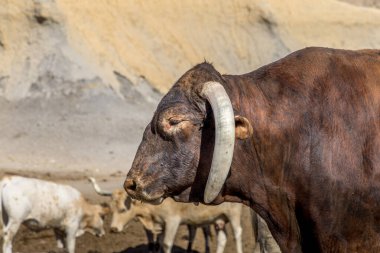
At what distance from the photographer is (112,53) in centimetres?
2841

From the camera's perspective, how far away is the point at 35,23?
27.5 metres

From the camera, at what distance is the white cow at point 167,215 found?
666 inches

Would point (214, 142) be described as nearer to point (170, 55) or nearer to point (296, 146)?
point (296, 146)

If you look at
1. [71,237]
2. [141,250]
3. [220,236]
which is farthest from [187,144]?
[141,250]

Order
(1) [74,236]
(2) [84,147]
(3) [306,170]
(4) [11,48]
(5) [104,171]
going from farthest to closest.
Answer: (4) [11,48] < (2) [84,147] < (5) [104,171] < (1) [74,236] < (3) [306,170]

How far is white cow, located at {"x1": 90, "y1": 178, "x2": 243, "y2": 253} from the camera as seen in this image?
16906 mm

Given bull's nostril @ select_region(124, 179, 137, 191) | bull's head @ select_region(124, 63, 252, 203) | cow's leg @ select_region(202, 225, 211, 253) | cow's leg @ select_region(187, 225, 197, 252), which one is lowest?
cow's leg @ select_region(202, 225, 211, 253)

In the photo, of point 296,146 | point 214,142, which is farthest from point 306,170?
point 214,142

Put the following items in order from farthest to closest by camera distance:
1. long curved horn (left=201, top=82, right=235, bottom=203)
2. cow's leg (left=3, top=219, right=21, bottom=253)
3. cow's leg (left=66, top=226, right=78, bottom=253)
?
cow's leg (left=66, top=226, right=78, bottom=253)
cow's leg (left=3, top=219, right=21, bottom=253)
long curved horn (left=201, top=82, right=235, bottom=203)

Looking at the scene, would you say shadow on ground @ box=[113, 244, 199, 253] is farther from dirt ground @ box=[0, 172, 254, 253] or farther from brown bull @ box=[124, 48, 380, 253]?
brown bull @ box=[124, 48, 380, 253]

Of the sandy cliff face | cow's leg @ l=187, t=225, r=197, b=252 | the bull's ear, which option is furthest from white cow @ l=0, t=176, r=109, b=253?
the bull's ear

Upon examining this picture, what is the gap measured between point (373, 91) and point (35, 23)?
23510mm

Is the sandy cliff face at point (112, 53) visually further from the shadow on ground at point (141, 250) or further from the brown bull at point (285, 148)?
the brown bull at point (285, 148)

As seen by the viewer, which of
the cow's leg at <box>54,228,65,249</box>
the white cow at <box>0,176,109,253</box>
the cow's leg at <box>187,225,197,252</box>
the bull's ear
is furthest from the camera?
the cow's leg at <box>187,225,197,252</box>
